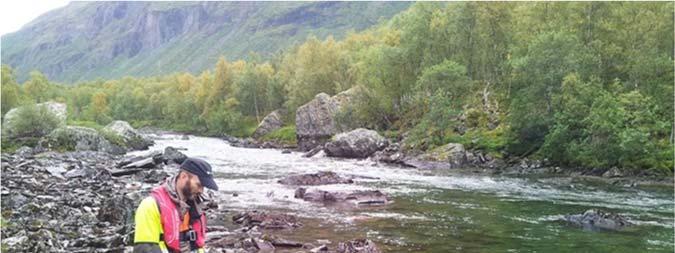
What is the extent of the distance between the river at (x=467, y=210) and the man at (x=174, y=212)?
11.9 meters

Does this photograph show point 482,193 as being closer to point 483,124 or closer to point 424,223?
point 424,223

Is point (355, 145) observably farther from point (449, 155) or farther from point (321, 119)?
point (321, 119)

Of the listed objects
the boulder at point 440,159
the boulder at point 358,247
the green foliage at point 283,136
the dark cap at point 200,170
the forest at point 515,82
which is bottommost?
the boulder at point 358,247

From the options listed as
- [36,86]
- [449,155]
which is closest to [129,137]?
[449,155]

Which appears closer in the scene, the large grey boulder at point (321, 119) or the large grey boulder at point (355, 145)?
the large grey boulder at point (355, 145)

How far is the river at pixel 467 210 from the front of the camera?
20812 millimetres

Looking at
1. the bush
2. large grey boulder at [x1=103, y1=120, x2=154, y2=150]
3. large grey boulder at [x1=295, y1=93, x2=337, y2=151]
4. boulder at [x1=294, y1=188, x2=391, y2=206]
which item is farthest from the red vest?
large grey boulder at [x1=295, y1=93, x2=337, y2=151]

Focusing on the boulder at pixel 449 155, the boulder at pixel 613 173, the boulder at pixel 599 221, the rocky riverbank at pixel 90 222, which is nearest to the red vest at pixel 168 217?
the rocky riverbank at pixel 90 222

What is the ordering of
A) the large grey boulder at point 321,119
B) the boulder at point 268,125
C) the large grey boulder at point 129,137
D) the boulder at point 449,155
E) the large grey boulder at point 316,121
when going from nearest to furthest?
1. the boulder at point 449,155
2. the large grey boulder at point 129,137
3. the large grey boulder at point 321,119
4. the large grey boulder at point 316,121
5. the boulder at point 268,125

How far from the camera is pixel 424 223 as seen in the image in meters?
24.4

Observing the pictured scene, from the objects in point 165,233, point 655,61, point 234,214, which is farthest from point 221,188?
point 655,61

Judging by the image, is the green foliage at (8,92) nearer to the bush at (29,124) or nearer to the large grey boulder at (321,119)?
the bush at (29,124)

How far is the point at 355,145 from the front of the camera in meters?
63.4

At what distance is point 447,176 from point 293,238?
85.3 feet
